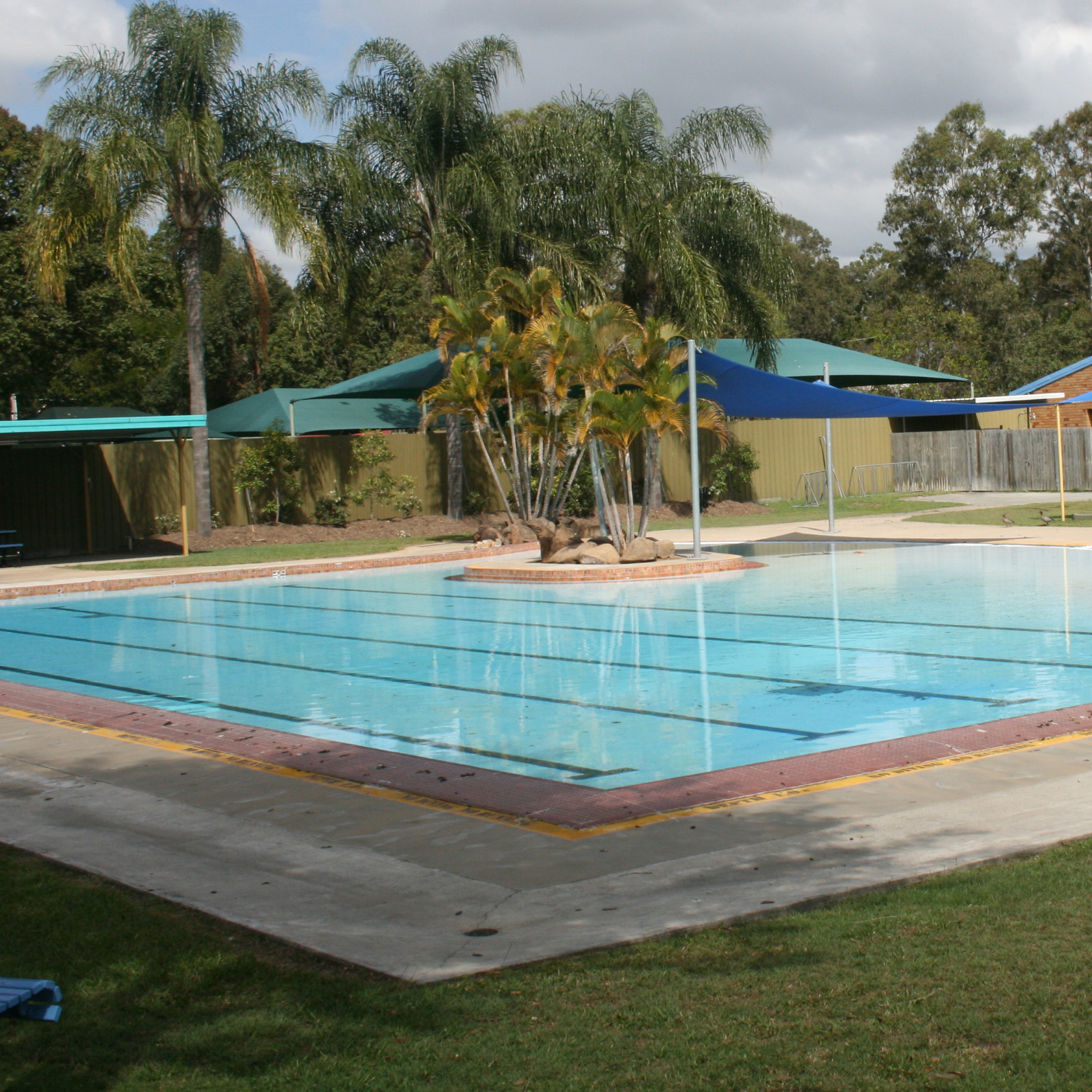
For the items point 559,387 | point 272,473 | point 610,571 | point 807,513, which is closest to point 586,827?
point 610,571

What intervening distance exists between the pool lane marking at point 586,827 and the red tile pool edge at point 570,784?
3 cm

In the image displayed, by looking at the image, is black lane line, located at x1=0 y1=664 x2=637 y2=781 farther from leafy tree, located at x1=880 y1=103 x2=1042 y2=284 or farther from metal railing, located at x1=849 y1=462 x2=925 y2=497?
leafy tree, located at x1=880 y1=103 x2=1042 y2=284

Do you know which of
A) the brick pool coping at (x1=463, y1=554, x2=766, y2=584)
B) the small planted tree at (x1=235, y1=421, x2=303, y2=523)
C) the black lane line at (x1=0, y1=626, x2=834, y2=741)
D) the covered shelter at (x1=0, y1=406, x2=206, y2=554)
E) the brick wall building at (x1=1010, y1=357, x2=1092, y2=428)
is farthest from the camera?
the brick wall building at (x1=1010, y1=357, x2=1092, y2=428)

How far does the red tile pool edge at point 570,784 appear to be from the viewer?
251 inches

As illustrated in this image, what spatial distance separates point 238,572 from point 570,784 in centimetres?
1472

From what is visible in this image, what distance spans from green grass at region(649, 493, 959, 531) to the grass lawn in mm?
23279

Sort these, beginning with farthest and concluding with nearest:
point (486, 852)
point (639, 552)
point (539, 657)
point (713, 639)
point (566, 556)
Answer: point (566, 556)
point (639, 552)
point (713, 639)
point (539, 657)
point (486, 852)

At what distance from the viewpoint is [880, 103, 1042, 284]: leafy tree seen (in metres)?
55.1

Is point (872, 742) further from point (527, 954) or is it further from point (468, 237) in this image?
point (468, 237)

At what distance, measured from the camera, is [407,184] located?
27.9 m

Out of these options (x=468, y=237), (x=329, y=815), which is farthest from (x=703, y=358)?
(x=329, y=815)

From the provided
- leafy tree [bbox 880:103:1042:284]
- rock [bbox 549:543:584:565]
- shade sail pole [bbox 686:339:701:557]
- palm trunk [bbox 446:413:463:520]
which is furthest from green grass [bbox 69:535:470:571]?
leafy tree [bbox 880:103:1042:284]

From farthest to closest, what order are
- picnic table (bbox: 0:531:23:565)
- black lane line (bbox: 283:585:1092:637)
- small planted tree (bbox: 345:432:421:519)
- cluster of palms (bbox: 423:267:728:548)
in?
small planted tree (bbox: 345:432:421:519), picnic table (bbox: 0:531:23:565), cluster of palms (bbox: 423:267:728:548), black lane line (bbox: 283:585:1092:637)

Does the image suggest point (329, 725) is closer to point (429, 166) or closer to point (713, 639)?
point (713, 639)
